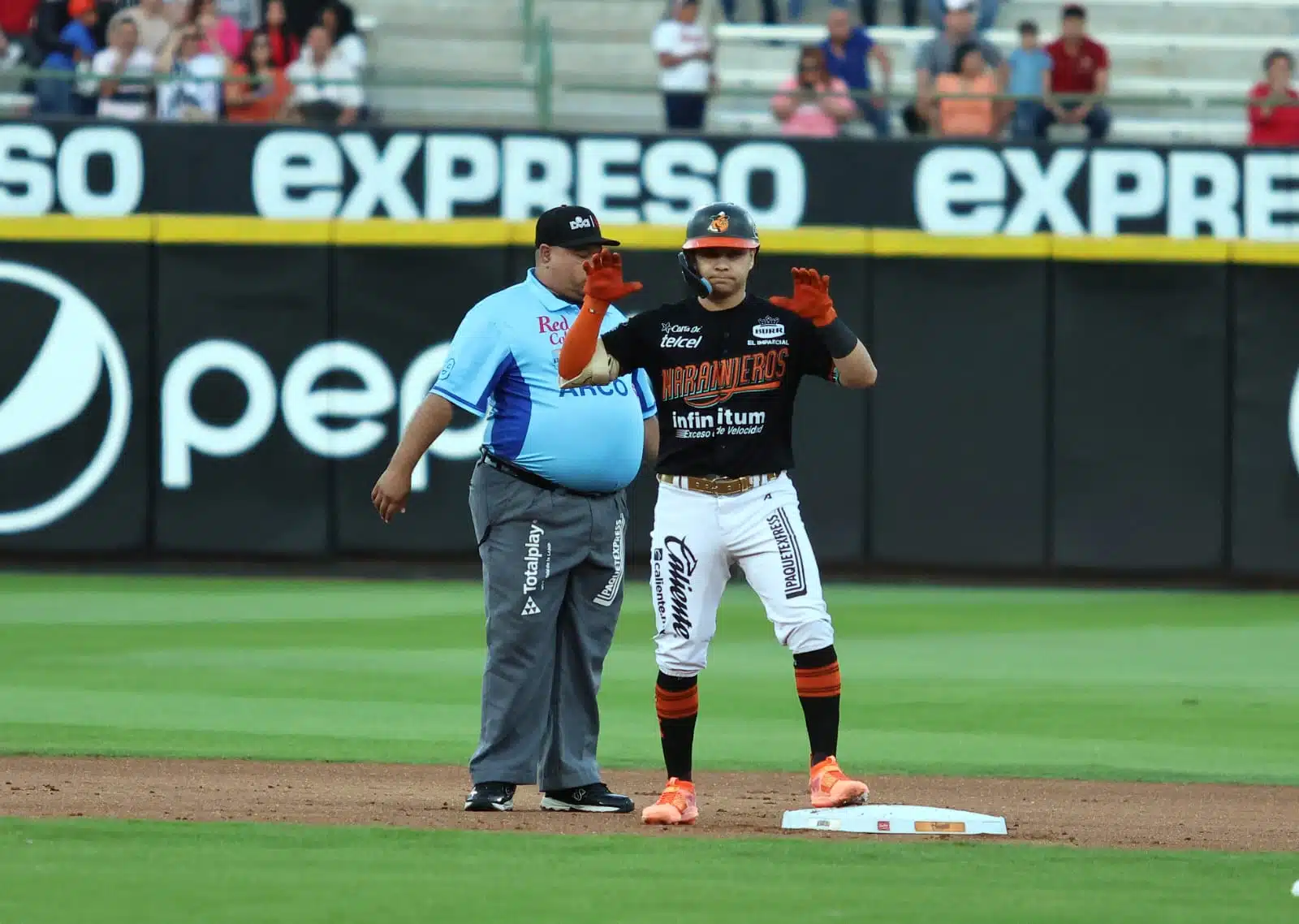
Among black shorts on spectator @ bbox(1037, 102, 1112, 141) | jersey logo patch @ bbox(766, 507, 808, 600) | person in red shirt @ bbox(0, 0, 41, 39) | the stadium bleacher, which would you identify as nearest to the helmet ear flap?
jersey logo patch @ bbox(766, 507, 808, 600)

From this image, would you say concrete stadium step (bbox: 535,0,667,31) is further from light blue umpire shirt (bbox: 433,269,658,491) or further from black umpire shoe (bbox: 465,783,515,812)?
black umpire shoe (bbox: 465,783,515,812)

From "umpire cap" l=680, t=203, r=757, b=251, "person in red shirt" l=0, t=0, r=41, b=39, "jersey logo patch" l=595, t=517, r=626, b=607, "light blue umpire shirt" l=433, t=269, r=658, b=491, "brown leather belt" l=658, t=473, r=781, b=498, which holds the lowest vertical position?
"jersey logo patch" l=595, t=517, r=626, b=607

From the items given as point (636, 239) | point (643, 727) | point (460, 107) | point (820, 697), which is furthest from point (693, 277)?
point (460, 107)

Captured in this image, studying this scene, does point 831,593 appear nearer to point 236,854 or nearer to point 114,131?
point 114,131

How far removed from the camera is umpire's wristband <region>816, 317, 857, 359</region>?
7.46 metres

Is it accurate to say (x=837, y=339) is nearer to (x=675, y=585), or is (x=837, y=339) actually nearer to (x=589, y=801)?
(x=675, y=585)

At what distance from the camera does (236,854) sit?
6.61 m

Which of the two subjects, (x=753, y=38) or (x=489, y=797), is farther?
(x=753, y=38)

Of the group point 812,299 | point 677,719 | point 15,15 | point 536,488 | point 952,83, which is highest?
point 15,15

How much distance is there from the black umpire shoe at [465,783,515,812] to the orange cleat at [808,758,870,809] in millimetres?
1012

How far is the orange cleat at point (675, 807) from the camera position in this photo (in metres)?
7.46

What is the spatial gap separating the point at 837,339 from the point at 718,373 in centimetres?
40

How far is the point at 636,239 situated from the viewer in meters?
17.1

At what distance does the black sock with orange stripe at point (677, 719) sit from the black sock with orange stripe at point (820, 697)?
1.20 ft
